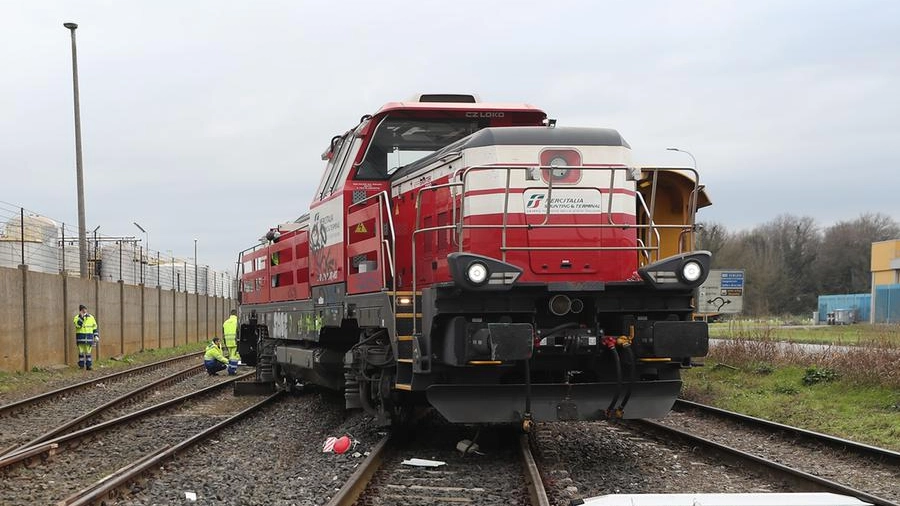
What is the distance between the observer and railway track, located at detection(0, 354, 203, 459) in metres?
9.95

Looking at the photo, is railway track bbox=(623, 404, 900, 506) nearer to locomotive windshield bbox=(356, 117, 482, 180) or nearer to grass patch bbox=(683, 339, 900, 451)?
grass patch bbox=(683, 339, 900, 451)

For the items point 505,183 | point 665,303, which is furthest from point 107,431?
point 665,303

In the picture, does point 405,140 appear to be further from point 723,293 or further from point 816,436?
point 723,293

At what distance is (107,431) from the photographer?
10.0 meters

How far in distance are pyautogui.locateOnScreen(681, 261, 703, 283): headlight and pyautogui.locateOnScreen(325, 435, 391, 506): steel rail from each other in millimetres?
3067

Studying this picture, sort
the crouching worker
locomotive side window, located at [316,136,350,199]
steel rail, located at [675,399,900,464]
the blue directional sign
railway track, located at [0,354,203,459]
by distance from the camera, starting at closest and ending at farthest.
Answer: steel rail, located at [675,399,900,464] < locomotive side window, located at [316,136,350,199] < railway track, located at [0,354,203,459] < the blue directional sign < the crouching worker

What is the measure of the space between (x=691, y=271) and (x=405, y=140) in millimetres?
3578

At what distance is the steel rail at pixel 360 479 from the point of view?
19.2ft

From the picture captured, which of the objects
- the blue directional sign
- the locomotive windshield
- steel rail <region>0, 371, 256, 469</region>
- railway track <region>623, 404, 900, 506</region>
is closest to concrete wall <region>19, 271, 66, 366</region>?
steel rail <region>0, 371, 256, 469</region>

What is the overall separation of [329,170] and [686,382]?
26.0 feet

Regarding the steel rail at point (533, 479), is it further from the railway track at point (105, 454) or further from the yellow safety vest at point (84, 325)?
the yellow safety vest at point (84, 325)

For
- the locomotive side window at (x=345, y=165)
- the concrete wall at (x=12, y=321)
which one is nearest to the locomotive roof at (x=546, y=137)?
the locomotive side window at (x=345, y=165)

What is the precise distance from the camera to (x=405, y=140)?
356 inches

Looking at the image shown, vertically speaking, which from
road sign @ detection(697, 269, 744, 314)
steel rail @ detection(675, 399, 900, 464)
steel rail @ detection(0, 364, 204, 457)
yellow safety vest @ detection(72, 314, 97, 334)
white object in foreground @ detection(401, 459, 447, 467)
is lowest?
steel rail @ detection(0, 364, 204, 457)
